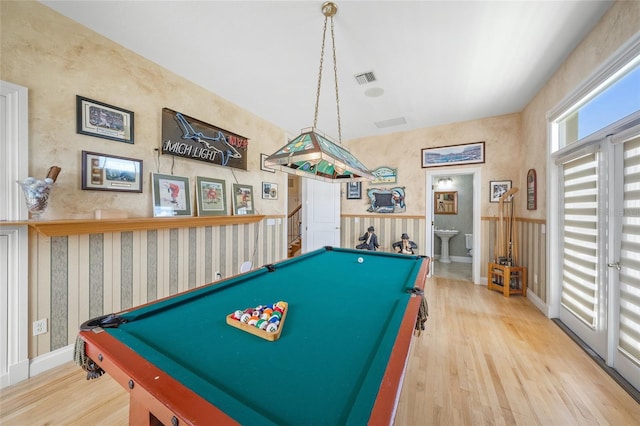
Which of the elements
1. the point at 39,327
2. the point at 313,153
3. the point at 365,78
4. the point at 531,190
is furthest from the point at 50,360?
the point at 531,190

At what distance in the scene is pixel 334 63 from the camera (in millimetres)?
2424

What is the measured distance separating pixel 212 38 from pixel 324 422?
282 cm

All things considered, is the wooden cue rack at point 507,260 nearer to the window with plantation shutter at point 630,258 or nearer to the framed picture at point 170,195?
the window with plantation shutter at point 630,258

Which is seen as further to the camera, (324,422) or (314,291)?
(314,291)

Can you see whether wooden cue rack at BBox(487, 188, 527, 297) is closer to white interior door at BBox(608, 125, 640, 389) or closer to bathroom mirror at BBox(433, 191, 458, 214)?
white interior door at BBox(608, 125, 640, 389)

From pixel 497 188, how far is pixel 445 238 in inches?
80.6

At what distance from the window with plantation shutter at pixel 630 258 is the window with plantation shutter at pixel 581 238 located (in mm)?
311

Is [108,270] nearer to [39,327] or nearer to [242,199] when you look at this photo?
[39,327]

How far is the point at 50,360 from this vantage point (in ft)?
6.12

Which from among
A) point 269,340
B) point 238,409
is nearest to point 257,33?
point 269,340

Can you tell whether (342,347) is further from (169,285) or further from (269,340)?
(169,285)

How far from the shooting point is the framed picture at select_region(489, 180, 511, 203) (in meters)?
3.91

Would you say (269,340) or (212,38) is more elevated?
(212,38)

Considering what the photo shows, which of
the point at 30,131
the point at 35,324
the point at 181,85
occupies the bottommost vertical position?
the point at 35,324
